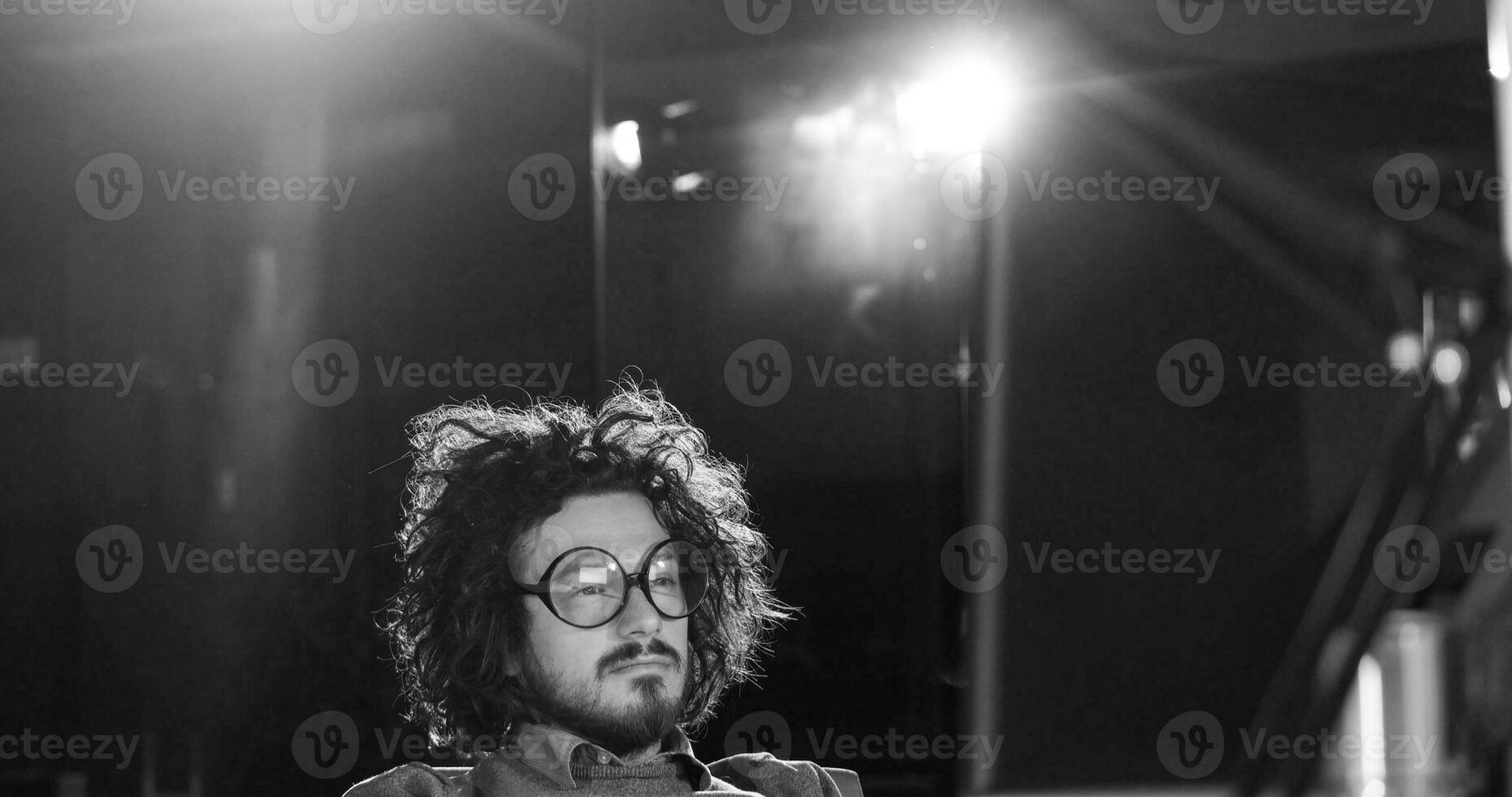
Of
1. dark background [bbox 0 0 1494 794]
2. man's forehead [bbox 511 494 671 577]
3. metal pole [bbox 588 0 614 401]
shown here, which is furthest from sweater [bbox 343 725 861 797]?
metal pole [bbox 588 0 614 401]

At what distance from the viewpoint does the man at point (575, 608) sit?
174cm

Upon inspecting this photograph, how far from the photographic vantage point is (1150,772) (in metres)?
2.97

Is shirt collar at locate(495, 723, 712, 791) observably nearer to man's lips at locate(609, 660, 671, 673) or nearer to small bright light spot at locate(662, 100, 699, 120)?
man's lips at locate(609, 660, 671, 673)

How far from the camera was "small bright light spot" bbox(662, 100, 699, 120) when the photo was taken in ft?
9.16

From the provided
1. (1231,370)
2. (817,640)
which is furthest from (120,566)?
(1231,370)

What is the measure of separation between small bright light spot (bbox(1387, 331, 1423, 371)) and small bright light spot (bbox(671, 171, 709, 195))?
1.98 m

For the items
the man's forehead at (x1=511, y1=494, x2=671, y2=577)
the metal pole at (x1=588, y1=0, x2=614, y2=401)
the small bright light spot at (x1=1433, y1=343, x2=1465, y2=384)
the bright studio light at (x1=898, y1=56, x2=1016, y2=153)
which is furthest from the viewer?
the bright studio light at (x1=898, y1=56, x2=1016, y2=153)

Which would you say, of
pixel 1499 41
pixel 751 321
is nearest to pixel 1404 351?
pixel 1499 41

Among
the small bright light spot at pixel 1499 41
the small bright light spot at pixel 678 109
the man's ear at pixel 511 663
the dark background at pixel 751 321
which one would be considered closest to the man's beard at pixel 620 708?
the man's ear at pixel 511 663

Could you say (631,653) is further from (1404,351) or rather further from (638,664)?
(1404,351)

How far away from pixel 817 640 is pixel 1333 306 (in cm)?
171

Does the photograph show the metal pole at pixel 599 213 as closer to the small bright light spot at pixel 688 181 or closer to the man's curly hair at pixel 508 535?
the small bright light spot at pixel 688 181

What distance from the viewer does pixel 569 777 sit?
1.70 m

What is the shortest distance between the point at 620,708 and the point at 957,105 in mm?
1838
